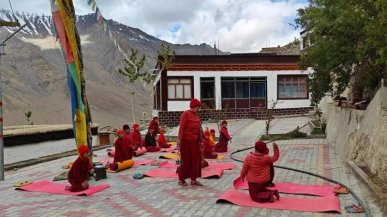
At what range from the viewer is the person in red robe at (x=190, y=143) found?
9.89m

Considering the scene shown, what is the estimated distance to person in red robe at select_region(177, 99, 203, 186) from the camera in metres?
9.89

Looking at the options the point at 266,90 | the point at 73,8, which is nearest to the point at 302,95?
the point at 266,90

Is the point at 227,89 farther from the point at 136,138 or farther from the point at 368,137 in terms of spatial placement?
the point at 368,137

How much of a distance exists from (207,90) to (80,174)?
23477mm

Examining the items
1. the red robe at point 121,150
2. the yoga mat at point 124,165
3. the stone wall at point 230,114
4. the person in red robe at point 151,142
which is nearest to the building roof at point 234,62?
the stone wall at point 230,114

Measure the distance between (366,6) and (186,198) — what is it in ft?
20.2

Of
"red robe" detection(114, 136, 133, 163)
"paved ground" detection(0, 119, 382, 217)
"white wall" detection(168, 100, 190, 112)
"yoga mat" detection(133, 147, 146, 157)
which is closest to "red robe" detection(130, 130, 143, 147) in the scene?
"yoga mat" detection(133, 147, 146, 157)

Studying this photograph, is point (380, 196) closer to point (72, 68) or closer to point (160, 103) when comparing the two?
point (72, 68)

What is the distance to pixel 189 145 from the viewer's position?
10062 mm

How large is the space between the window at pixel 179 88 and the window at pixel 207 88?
910 mm

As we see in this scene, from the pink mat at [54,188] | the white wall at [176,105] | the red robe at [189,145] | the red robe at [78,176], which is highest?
the white wall at [176,105]

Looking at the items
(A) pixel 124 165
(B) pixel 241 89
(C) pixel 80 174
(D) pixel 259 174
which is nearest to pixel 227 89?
(B) pixel 241 89

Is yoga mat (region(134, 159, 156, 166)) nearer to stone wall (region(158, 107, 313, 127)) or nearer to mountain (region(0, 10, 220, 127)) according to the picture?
stone wall (region(158, 107, 313, 127))

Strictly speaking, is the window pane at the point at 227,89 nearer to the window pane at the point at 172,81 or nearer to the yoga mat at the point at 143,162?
the window pane at the point at 172,81
